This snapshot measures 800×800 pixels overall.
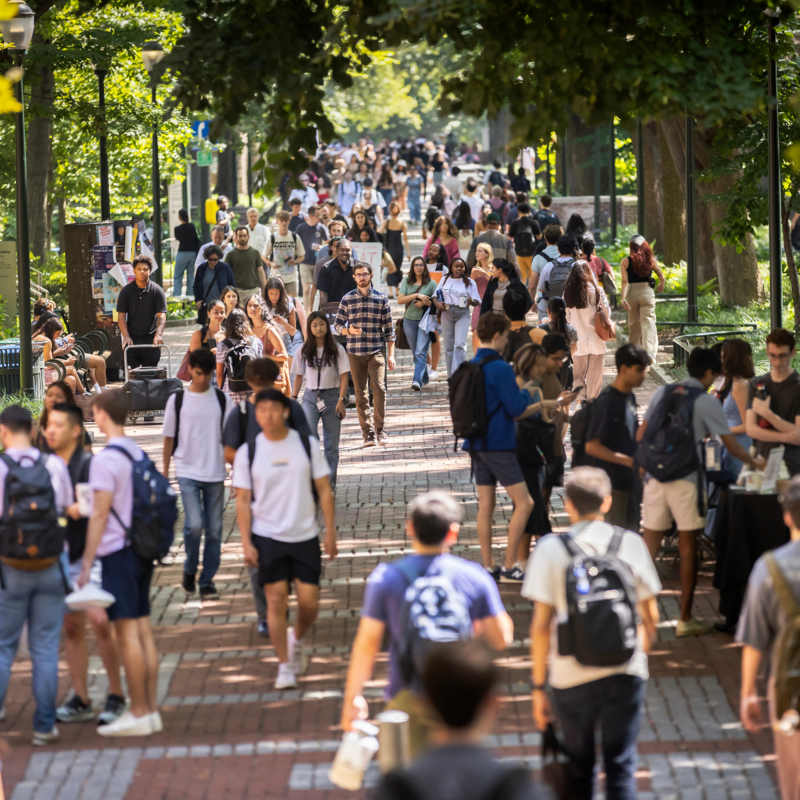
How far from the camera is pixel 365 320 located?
1401 centimetres

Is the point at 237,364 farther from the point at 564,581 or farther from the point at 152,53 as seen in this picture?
the point at 152,53

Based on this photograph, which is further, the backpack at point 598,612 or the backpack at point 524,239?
the backpack at point 524,239

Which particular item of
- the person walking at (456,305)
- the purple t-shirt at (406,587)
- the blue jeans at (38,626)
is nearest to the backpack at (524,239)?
the person walking at (456,305)

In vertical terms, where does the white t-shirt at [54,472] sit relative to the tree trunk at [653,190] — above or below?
below

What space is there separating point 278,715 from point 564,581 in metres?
2.60

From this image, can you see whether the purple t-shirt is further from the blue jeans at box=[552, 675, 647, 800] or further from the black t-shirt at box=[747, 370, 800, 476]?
the black t-shirt at box=[747, 370, 800, 476]

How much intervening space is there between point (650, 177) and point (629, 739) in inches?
1064

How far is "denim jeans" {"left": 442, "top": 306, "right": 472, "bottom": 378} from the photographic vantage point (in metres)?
16.7

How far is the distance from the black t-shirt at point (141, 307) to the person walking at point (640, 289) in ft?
19.3

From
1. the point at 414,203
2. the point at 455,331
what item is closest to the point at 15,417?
the point at 455,331

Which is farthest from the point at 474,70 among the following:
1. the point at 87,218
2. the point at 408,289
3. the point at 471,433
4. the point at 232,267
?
the point at 87,218

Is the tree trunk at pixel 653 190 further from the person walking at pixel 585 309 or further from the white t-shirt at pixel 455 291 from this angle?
the person walking at pixel 585 309

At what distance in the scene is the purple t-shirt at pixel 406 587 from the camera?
5.36 meters

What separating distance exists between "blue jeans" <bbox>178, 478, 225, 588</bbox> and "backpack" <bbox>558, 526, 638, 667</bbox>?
455 cm
